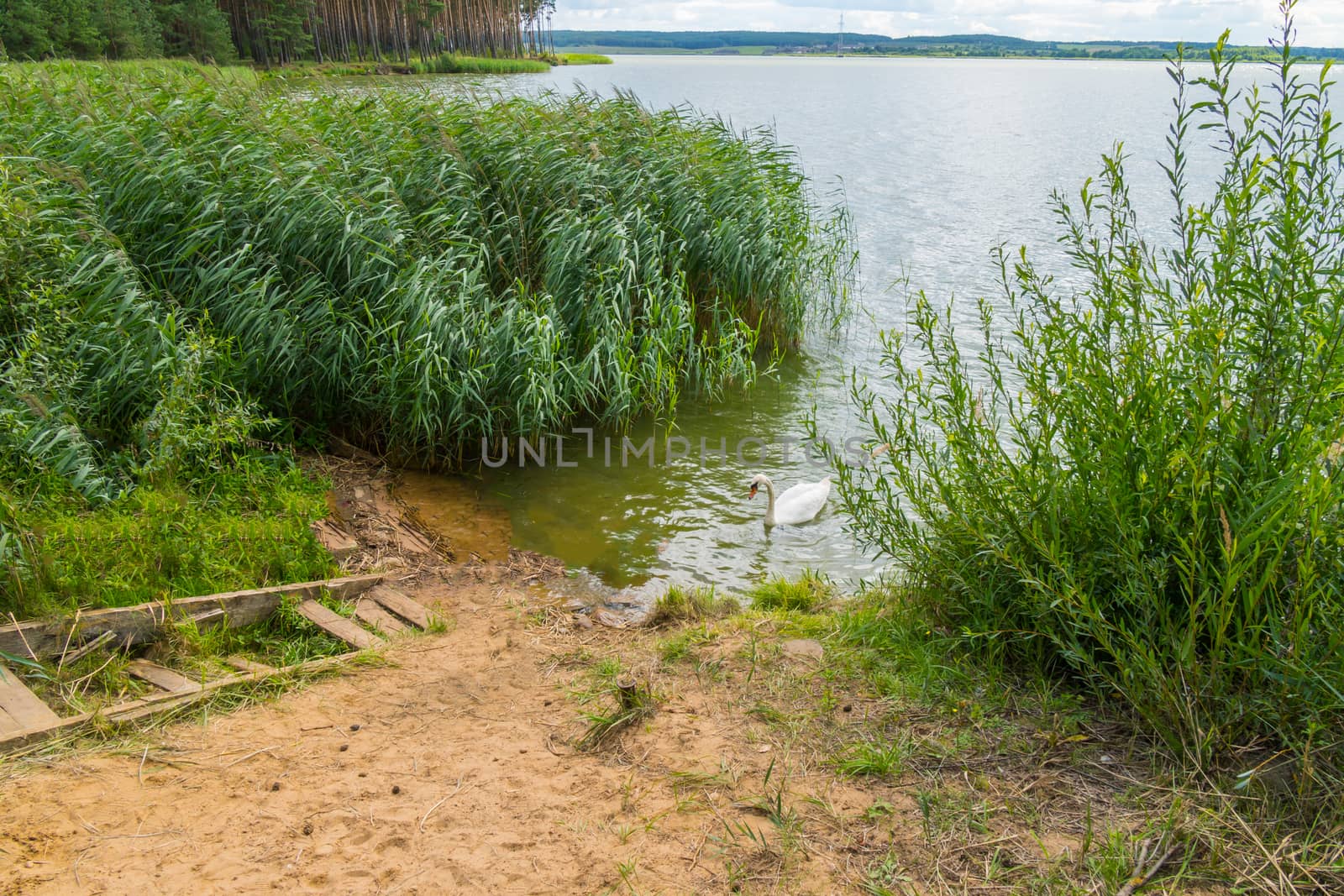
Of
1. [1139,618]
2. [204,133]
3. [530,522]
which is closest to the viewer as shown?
[1139,618]

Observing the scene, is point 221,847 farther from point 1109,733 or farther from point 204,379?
point 204,379

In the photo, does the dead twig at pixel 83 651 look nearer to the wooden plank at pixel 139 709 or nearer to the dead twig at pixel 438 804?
the wooden plank at pixel 139 709

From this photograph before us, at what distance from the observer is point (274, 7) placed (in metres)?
36.3

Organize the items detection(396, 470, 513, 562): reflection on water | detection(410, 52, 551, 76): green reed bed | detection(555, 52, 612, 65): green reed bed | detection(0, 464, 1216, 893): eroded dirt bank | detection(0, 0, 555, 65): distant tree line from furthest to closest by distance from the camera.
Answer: detection(555, 52, 612, 65): green reed bed < detection(410, 52, 551, 76): green reed bed < detection(0, 0, 555, 65): distant tree line < detection(396, 470, 513, 562): reflection on water < detection(0, 464, 1216, 893): eroded dirt bank

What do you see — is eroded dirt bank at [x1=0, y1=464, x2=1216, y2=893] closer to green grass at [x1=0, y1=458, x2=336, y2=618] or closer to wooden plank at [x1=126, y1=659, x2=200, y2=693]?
wooden plank at [x1=126, y1=659, x2=200, y2=693]

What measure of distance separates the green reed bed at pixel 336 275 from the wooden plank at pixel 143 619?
10.5 inches

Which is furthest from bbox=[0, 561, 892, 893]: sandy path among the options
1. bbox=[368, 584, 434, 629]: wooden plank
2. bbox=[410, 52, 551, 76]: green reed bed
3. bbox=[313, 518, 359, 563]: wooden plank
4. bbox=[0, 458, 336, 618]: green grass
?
bbox=[410, 52, 551, 76]: green reed bed

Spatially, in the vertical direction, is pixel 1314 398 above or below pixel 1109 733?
above

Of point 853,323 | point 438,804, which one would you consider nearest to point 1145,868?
point 438,804

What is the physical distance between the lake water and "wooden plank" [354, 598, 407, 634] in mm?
1558

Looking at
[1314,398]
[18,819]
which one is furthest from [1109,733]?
[18,819]

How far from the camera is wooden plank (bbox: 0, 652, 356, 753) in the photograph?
122 inches

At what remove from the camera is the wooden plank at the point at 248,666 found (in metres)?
3.83

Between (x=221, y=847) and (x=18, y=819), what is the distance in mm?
607
